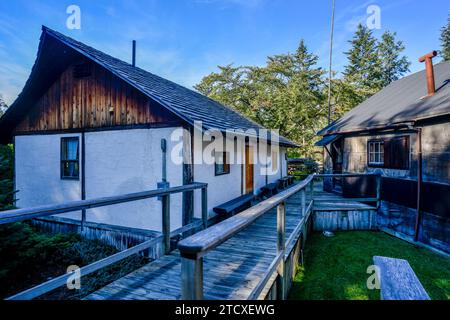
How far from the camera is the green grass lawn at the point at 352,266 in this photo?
4.38 meters

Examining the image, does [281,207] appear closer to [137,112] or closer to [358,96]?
[137,112]

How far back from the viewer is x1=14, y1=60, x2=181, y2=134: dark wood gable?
6336 mm

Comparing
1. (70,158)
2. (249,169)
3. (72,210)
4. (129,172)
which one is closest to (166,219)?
(72,210)

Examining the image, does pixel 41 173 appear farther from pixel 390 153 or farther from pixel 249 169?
pixel 390 153

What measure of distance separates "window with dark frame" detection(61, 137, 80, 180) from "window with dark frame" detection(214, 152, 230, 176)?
14.1ft

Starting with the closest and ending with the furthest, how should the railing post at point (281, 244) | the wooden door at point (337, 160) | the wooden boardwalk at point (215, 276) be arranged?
the wooden boardwalk at point (215, 276) < the railing post at point (281, 244) < the wooden door at point (337, 160)

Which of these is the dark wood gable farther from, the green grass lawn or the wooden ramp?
the green grass lawn

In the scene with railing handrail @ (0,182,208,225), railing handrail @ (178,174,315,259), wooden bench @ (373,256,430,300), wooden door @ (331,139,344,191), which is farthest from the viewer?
wooden door @ (331,139,344,191)

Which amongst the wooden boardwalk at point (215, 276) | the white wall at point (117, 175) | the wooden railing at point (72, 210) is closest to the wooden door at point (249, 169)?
the white wall at point (117, 175)

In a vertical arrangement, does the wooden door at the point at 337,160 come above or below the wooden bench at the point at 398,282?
above

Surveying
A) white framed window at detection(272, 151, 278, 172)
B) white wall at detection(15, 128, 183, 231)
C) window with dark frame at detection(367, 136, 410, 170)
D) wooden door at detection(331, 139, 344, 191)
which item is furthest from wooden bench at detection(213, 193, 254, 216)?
wooden door at detection(331, 139, 344, 191)

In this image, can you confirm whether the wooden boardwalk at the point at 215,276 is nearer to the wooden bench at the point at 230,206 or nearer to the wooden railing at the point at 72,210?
the wooden railing at the point at 72,210

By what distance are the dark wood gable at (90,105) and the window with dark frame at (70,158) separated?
46cm

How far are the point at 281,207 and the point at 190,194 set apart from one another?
2908mm
